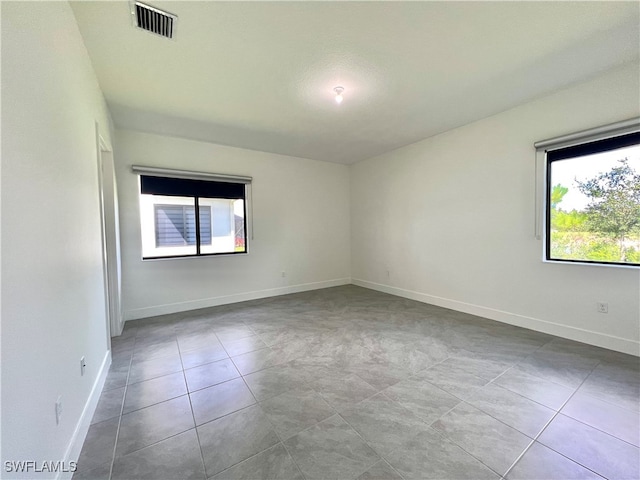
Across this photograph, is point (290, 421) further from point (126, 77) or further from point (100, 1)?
point (126, 77)

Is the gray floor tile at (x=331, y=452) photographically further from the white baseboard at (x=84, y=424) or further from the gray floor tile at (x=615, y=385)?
the gray floor tile at (x=615, y=385)

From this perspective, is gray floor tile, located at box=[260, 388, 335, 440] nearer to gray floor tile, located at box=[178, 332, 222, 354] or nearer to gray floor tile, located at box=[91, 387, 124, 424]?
gray floor tile, located at box=[91, 387, 124, 424]

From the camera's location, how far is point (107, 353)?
8.01 ft

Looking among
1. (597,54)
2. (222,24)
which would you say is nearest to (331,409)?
(222,24)

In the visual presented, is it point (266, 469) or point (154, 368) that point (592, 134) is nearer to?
point (266, 469)

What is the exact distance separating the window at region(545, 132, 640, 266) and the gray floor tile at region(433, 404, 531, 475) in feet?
7.53

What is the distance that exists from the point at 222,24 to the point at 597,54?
3.14 meters

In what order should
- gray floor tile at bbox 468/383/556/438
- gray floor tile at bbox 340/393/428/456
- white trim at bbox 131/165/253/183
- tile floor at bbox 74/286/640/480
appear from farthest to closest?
white trim at bbox 131/165/253/183, gray floor tile at bbox 468/383/556/438, gray floor tile at bbox 340/393/428/456, tile floor at bbox 74/286/640/480

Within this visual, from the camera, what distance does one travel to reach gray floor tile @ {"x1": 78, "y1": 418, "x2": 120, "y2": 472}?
4.74 feet

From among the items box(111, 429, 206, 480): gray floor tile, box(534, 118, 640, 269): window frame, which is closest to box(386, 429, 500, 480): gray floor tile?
box(111, 429, 206, 480): gray floor tile

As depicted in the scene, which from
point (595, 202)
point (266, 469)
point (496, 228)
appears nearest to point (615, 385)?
point (595, 202)

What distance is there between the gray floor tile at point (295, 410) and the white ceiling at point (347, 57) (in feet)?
8.96

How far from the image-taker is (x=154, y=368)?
2.45 metres

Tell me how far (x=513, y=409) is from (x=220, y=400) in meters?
2.10
